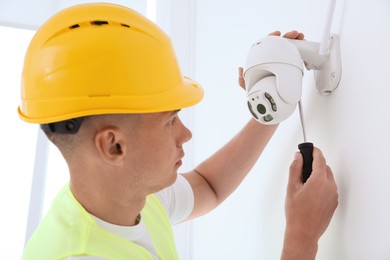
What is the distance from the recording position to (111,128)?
2.07 ft

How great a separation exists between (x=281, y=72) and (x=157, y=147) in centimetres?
27

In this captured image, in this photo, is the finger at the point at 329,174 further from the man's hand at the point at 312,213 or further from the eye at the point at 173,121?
the eye at the point at 173,121

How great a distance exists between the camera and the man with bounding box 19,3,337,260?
0.60 meters

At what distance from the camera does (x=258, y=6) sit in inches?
39.1

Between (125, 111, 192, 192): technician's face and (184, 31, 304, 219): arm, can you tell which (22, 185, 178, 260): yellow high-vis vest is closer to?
(125, 111, 192, 192): technician's face

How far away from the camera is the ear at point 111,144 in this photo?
2.08 ft

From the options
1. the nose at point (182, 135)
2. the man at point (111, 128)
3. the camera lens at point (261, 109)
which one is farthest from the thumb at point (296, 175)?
the nose at point (182, 135)

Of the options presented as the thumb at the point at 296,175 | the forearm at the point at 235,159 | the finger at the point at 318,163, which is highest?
the finger at the point at 318,163

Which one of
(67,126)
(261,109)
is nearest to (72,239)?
(67,126)

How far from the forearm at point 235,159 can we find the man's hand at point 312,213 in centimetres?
24

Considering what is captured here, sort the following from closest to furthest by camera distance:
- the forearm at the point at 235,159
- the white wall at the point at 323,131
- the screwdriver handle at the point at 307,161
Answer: the white wall at the point at 323,131 < the screwdriver handle at the point at 307,161 < the forearm at the point at 235,159

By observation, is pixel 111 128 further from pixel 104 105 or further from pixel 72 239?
pixel 72 239

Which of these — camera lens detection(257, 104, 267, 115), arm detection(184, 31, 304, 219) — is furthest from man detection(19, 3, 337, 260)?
arm detection(184, 31, 304, 219)

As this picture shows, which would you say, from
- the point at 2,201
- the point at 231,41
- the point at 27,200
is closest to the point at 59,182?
the point at 27,200
